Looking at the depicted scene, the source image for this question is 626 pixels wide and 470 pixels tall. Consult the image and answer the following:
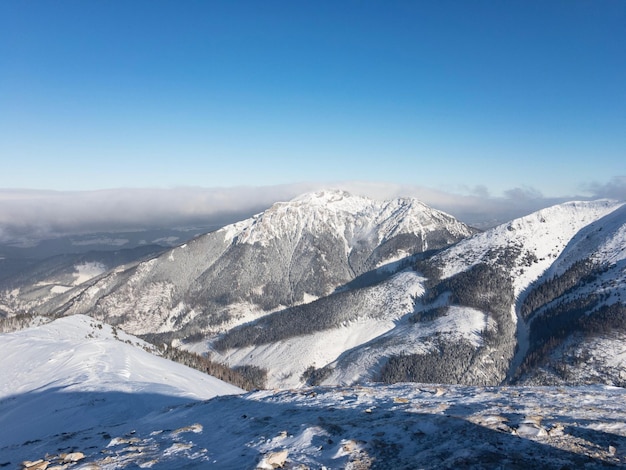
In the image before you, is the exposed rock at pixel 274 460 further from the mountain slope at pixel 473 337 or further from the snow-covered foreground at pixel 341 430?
the mountain slope at pixel 473 337

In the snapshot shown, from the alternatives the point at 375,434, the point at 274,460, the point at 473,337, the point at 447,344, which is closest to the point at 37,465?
the point at 274,460

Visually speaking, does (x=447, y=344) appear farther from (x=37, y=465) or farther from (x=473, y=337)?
(x=37, y=465)

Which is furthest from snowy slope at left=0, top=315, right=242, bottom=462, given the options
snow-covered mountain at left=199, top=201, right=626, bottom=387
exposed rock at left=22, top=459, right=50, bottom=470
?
snow-covered mountain at left=199, top=201, right=626, bottom=387

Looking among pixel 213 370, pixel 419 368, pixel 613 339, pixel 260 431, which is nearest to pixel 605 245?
pixel 613 339

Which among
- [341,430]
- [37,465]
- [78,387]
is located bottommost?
[78,387]

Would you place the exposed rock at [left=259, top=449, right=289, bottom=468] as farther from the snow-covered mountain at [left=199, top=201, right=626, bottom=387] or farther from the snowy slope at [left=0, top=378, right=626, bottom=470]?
the snow-covered mountain at [left=199, top=201, right=626, bottom=387]

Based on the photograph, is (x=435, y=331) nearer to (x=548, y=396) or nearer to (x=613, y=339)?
(x=613, y=339)
